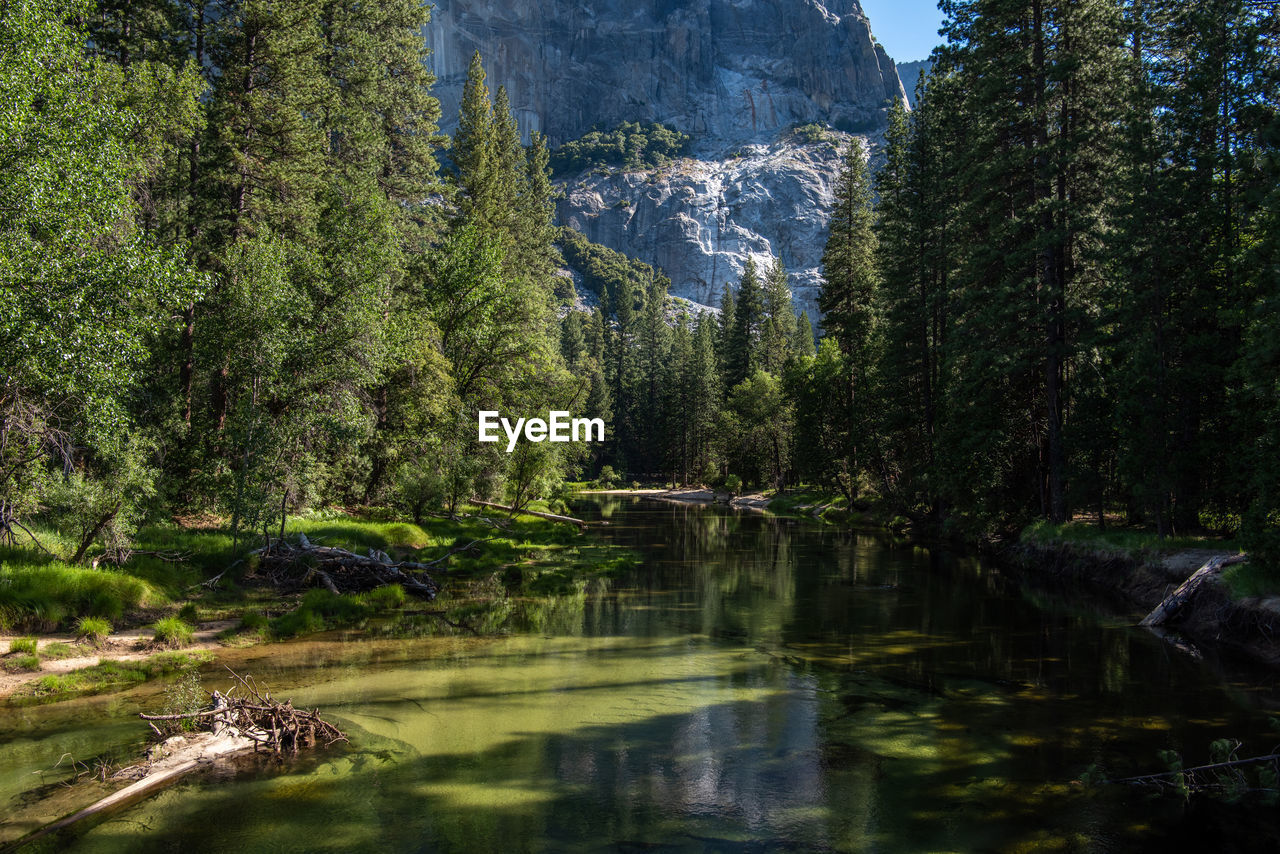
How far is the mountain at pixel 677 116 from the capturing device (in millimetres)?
160875

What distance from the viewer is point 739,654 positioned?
535 inches

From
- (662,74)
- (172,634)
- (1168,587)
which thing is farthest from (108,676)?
(662,74)

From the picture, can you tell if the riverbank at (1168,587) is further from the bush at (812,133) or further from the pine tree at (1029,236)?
the bush at (812,133)

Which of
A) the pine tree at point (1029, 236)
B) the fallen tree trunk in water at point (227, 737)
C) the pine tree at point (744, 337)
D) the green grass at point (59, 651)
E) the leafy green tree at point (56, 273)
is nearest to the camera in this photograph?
the fallen tree trunk in water at point (227, 737)

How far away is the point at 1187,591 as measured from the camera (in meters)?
14.8

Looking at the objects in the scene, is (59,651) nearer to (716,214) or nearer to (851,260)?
(851,260)

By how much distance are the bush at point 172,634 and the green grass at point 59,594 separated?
3.29ft

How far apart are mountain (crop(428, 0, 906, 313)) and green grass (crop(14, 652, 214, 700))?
468 feet

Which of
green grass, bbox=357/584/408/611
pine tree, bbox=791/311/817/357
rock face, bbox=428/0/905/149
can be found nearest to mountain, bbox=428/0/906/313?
rock face, bbox=428/0/905/149

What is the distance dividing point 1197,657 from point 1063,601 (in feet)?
18.0

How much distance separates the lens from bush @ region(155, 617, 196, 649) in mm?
12344

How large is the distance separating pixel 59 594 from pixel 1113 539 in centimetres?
2487

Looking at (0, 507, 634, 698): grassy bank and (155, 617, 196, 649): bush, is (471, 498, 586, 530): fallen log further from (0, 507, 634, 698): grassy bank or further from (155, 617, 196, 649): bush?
(155, 617, 196, 649): bush

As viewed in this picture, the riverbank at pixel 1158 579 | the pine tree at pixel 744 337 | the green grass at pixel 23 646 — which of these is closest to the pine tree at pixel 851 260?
the riverbank at pixel 1158 579
